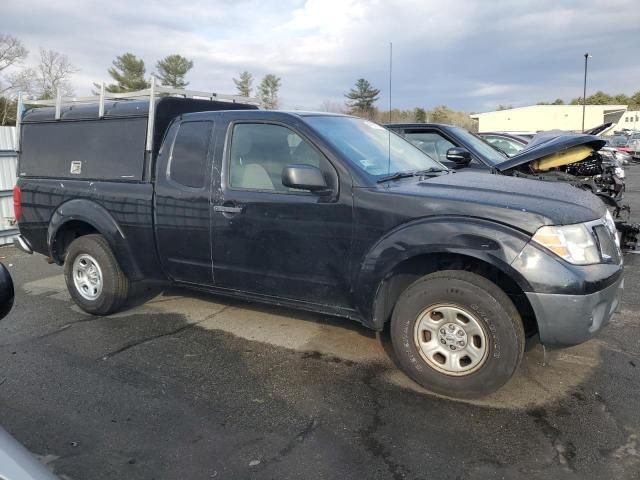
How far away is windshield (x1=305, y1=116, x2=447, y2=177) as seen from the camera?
3855mm

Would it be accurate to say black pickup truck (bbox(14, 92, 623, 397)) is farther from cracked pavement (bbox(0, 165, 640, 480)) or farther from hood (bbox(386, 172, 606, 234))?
cracked pavement (bbox(0, 165, 640, 480))

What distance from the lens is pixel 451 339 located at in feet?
11.2

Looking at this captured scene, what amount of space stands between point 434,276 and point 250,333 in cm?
192

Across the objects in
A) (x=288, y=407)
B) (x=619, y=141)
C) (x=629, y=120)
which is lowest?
(x=288, y=407)

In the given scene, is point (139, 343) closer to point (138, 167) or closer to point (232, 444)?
point (138, 167)

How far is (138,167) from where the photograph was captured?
469 centimetres

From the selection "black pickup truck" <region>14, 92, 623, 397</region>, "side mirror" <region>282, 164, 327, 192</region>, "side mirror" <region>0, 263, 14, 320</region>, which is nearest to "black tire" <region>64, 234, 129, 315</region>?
"black pickup truck" <region>14, 92, 623, 397</region>

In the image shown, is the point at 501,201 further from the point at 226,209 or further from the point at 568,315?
the point at 226,209

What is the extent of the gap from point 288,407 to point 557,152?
4.60m

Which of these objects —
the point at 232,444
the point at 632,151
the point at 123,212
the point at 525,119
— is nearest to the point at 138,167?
the point at 123,212

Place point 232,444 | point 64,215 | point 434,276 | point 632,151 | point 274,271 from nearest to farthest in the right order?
point 232,444 < point 434,276 < point 274,271 < point 64,215 < point 632,151

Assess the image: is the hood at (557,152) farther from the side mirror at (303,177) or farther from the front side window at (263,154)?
the side mirror at (303,177)

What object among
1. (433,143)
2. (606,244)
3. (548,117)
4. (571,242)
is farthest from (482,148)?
(548,117)

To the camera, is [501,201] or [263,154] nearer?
[501,201]
